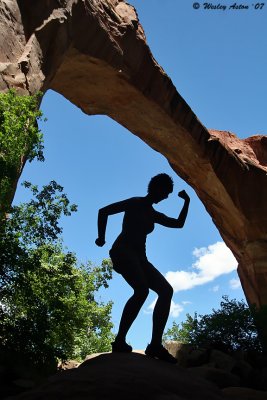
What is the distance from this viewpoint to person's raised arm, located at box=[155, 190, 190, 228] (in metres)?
5.05

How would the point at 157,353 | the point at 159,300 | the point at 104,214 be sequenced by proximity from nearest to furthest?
the point at 157,353
the point at 159,300
the point at 104,214

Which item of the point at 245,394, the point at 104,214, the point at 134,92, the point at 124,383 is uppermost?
the point at 134,92

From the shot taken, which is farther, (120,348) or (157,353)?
(157,353)

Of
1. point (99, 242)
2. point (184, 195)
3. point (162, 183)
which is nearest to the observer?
point (99, 242)

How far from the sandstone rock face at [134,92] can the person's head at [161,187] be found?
3.04 metres

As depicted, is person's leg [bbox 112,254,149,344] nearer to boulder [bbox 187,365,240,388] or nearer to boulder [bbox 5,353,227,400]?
boulder [bbox 5,353,227,400]

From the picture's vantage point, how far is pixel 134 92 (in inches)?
502

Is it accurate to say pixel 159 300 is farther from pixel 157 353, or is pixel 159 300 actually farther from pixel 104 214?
pixel 104 214

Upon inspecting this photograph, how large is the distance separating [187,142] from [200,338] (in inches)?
293

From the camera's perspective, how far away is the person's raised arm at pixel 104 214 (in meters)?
4.70

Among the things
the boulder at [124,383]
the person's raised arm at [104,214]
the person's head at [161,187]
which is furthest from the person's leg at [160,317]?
the person's head at [161,187]

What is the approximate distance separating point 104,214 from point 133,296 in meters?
1.13

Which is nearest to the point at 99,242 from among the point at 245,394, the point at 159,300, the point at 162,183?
the point at 159,300

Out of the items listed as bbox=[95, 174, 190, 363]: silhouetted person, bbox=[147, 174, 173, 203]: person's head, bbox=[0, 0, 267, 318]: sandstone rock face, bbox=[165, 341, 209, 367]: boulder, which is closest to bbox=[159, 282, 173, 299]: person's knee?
bbox=[95, 174, 190, 363]: silhouetted person
